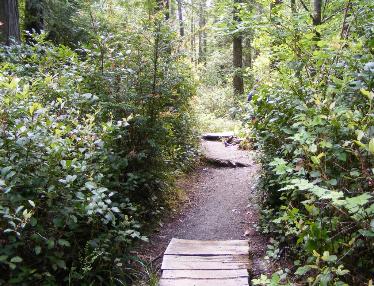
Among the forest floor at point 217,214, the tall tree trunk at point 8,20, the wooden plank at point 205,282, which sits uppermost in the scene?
the tall tree trunk at point 8,20

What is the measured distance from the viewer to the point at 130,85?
530 cm

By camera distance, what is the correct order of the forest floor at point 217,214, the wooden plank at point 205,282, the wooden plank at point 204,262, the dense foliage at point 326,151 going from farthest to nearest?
the forest floor at point 217,214 < the wooden plank at point 204,262 < the wooden plank at point 205,282 < the dense foliage at point 326,151

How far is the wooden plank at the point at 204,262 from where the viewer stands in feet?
13.9

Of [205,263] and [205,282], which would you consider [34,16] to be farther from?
[205,282]

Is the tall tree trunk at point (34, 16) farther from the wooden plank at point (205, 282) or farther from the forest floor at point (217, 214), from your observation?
the wooden plank at point (205, 282)

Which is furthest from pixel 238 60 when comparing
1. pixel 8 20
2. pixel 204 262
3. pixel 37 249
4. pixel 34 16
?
pixel 37 249

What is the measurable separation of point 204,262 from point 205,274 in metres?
0.28

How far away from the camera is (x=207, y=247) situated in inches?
188

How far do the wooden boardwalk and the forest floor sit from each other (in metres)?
0.19

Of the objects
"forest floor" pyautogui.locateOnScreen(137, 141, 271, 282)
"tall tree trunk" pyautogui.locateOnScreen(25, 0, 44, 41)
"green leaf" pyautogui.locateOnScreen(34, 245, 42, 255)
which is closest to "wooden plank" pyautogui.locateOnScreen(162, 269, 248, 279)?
"forest floor" pyautogui.locateOnScreen(137, 141, 271, 282)

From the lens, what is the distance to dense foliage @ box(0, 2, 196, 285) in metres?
3.12

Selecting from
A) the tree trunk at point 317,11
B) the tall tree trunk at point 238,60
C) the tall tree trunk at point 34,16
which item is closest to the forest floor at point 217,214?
the tree trunk at point 317,11

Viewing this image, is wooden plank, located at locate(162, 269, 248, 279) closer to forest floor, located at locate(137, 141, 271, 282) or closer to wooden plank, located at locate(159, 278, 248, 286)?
wooden plank, located at locate(159, 278, 248, 286)

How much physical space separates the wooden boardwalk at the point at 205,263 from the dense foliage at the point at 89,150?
1.80ft
